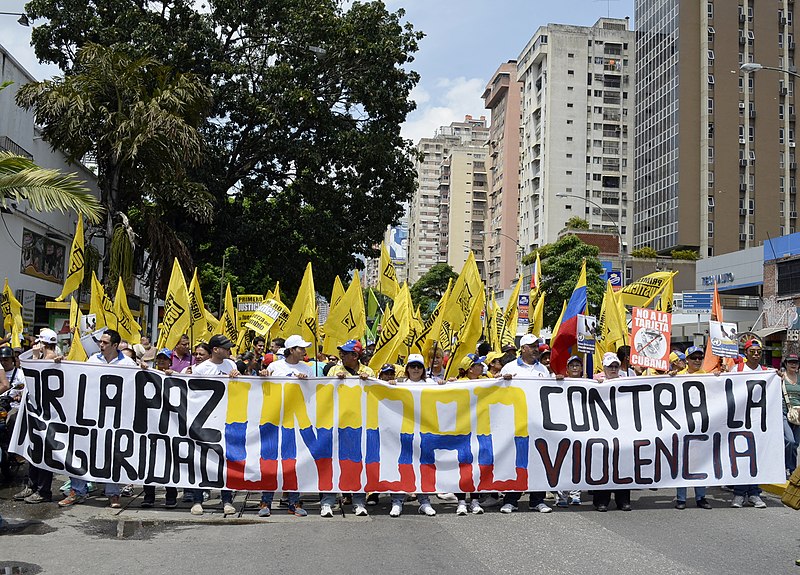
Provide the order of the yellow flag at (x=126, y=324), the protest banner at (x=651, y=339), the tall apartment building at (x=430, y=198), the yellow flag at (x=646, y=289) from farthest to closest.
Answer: the tall apartment building at (x=430, y=198)
the yellow flag at (x=126, y=324)
the yellow flag at (x=646, y=289)
the protest banner at (x=651, y=339)

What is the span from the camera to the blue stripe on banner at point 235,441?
881cm

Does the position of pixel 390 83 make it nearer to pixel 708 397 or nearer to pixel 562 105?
pixel 708 397

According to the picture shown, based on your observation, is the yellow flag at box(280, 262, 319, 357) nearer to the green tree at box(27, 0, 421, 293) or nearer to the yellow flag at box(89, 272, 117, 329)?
the yellow flag at box(89, 272, 117, 329)

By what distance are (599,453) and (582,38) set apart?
81085mm

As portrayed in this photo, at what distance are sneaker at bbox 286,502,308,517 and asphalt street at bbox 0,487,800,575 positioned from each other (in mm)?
97

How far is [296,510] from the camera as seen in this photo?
8.61 metres

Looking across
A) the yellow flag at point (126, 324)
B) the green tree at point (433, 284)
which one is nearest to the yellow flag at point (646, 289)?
the yellow flag at point (126, 324)

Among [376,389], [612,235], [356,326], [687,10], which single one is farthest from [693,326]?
[376,389]

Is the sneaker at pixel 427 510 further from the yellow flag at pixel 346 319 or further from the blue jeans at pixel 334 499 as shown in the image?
the yellow flag at pixel 346 319

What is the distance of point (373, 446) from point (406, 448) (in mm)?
356

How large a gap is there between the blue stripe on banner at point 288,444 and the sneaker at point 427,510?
4.68ft

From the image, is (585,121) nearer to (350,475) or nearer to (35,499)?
(350,475)

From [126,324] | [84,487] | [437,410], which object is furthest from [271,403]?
[126,324]

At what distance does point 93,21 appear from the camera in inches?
1020
